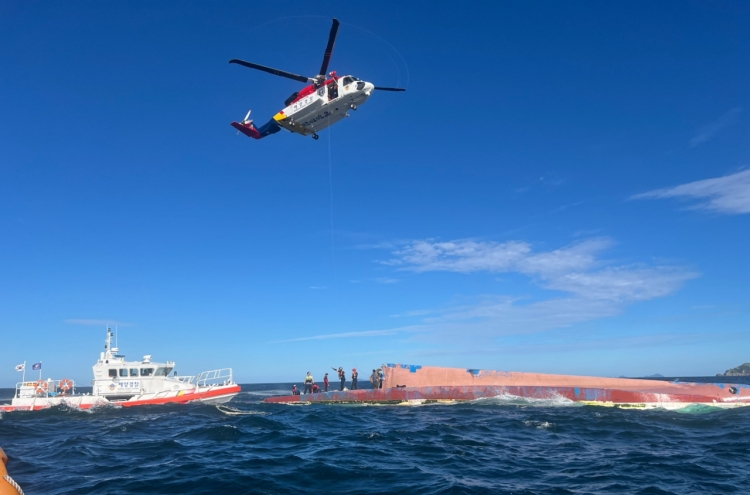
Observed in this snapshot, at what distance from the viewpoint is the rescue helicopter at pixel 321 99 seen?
2136cm

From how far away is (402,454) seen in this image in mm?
13492

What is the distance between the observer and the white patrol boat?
Answer: 106 ft

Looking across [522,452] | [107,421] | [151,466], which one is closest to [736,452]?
[522,452]

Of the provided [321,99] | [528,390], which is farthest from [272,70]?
[528,390]

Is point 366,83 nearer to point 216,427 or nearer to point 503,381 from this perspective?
point 216,427

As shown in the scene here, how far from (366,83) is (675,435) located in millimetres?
18108

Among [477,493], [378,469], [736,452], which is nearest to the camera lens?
[477,493]

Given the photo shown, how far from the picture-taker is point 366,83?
21.4 m

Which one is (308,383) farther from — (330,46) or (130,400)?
(330,46)

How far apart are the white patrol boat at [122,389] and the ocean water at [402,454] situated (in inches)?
398

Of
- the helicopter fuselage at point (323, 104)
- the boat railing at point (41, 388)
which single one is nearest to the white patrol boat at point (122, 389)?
the boat railing at point (41, 388)

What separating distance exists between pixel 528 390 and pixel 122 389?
27.6 meters

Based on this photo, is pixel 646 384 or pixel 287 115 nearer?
pixel 287 115

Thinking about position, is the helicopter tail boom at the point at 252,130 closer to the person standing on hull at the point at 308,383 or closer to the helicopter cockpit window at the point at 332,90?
the helicopter cockpit window at the point at 332,90
